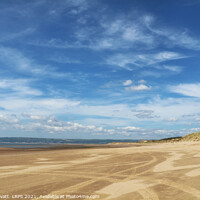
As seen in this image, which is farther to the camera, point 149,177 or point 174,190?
point 149,177

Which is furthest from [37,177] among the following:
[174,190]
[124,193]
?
[174,190]

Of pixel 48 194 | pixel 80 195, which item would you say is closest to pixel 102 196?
pixel 80 195

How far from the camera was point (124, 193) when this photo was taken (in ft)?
24.2

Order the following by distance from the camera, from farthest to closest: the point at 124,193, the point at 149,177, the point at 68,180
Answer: the point at 149,177, the point at 68,180, the point at 124,193

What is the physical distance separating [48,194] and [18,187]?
1630 mm

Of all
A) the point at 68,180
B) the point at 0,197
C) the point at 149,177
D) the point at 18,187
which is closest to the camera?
the point at 0,197

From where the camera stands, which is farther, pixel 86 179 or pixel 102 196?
pixel 86 179

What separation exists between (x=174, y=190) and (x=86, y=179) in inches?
152

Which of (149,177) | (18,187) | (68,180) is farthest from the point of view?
(149,177)

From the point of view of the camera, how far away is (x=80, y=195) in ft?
23.3

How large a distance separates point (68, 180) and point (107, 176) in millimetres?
2009

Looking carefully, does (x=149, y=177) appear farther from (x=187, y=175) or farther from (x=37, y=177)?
(x=37, y=177)

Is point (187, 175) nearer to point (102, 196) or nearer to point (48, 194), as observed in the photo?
point (102, 196)

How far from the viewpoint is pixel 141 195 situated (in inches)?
282
